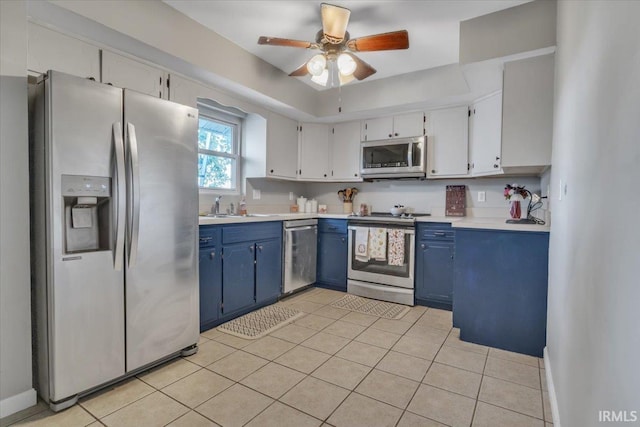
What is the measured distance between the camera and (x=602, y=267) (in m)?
0.90

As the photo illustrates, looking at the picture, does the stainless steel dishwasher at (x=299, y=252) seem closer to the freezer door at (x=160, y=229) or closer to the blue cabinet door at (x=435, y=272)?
the blue cabinet door at (x=435, y=272)

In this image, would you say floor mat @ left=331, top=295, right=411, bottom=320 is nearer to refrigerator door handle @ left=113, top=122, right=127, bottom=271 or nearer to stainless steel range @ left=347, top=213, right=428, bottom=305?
stainless steel range @ left=347, top=213, right=428, bottom=305

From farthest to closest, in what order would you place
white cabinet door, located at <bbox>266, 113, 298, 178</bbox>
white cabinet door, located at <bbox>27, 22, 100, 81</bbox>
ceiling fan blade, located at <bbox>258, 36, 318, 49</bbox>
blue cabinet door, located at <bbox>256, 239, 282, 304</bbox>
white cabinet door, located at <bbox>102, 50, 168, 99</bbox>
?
white cabinet door, located at <bbox>266, 113, 298, 178</bbox> < blue cabinet door, located at <bbox>256, 239, 282, 304</bbox> < ceiling fan blade, located at <bbox>258, 36, 318, 49</bbox> < white cabinet door, located at <bbox>102, 50, 168, 99</bbox> < white cabinet door, located at <bbox>27, 22, 100, 81</bbox>

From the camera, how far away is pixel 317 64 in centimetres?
256

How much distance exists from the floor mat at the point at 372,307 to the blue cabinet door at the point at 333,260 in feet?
0.96

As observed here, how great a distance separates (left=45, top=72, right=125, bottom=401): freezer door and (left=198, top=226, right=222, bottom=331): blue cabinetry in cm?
79

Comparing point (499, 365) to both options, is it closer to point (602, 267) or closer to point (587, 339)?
point (587, 339)

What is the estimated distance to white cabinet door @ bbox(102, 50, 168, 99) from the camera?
2.29 m

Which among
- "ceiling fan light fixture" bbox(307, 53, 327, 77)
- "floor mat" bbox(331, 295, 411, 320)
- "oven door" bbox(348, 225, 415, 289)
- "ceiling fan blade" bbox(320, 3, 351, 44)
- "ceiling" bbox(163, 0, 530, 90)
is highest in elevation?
"ceiling" bbox(163, 0, 530, 90)

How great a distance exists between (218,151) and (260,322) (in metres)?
1.96

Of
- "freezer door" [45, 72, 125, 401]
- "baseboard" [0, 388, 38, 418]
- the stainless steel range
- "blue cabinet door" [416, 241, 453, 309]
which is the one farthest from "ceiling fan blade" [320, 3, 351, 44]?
"baseboard" [0, 388, 38, 418]

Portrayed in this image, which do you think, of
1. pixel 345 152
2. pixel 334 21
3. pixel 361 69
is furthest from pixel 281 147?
pixel 334 21

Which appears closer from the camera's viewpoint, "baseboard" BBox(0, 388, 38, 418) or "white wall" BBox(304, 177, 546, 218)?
"baseboard" BBox(0, 388, 38, 418)

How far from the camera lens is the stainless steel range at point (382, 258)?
3.44 meters
